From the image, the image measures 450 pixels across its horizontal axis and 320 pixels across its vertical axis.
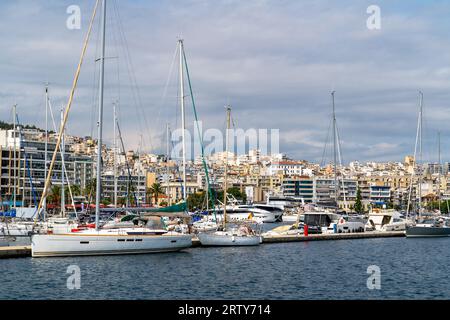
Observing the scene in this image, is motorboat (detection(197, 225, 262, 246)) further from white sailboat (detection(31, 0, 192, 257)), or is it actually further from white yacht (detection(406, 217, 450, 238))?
white yacht (detection(406, 217, 450, 238))

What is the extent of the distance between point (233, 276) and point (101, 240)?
8.54 meters

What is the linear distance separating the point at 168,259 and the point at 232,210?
66892 millimetres

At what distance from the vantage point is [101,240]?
1464 inches

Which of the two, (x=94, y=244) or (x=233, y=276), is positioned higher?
(x=94, y=244)

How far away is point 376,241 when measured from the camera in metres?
60.5

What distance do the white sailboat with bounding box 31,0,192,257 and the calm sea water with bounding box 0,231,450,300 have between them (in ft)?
1.75

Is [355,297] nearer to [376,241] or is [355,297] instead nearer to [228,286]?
[228,286]

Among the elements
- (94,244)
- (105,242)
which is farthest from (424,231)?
(94,244)

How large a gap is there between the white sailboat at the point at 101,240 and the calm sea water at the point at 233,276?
53 centimetres

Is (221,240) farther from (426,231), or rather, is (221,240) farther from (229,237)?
(426,231)

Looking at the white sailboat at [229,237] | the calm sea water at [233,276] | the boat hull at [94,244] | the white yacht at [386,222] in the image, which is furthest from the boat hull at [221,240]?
the white yacht at [386,222]

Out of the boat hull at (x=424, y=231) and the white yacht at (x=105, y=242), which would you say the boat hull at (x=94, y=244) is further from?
the boat hull at (x=424, y=231)

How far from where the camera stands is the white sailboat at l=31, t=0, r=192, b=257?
119 feet

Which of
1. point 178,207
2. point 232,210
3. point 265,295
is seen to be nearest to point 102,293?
point 265,295
